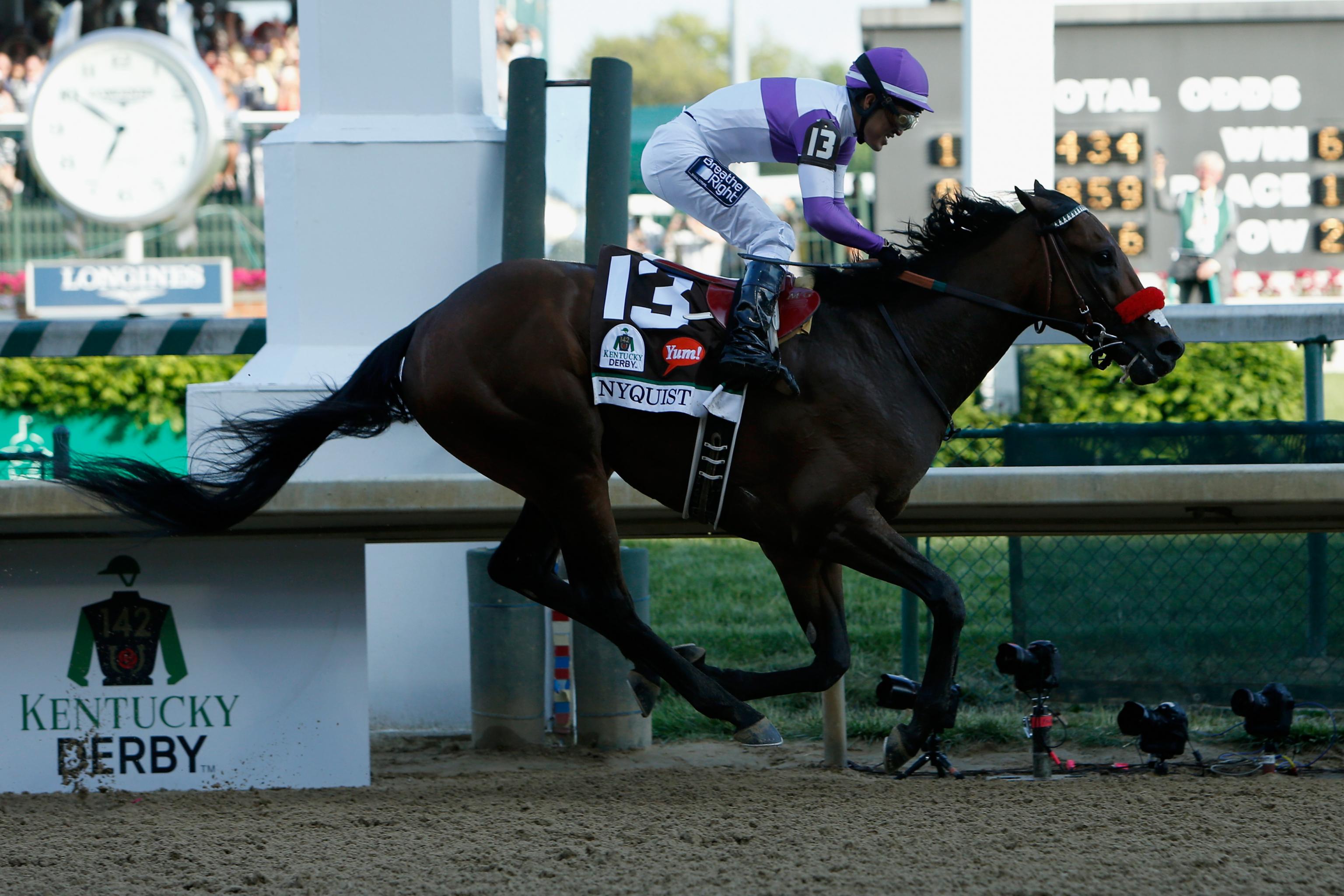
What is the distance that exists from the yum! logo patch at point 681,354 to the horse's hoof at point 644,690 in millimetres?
955

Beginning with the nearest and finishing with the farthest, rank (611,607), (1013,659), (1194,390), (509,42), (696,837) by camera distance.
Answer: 1. (696,837)
2. (611,607)
3. (1013,659)
4. (1194,390)
5. (509,42)

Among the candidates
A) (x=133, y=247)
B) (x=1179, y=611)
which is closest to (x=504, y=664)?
(x=1179, y=611)

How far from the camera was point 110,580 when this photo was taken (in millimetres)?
4727

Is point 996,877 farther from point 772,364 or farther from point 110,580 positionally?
point 110,580

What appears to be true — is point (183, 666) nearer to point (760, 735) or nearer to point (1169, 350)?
point (760, 735)

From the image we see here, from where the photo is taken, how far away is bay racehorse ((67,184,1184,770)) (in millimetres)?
3965

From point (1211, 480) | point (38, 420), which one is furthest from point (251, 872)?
point (38, 420)

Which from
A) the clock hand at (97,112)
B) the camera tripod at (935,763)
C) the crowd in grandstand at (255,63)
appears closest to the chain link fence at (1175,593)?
the camera tripod at (935,763)

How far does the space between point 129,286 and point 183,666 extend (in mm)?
8408

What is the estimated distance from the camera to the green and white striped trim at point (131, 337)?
244 inches

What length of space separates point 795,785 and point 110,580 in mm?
2387

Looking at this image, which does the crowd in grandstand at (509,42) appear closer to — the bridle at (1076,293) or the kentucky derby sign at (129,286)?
the kentucky derby sign at (129,286)

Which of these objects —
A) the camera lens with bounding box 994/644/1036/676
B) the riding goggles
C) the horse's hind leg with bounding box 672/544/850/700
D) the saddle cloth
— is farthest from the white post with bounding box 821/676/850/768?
the riding goggles

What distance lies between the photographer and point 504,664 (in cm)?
535
